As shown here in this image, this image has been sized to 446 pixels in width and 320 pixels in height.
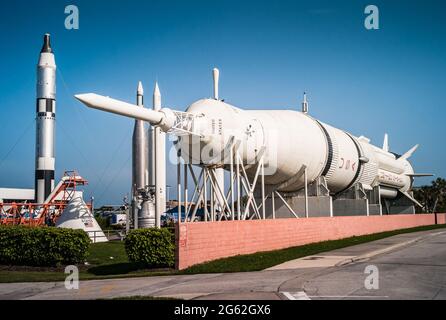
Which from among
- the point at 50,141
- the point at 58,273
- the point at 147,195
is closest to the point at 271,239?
the point at 58,273

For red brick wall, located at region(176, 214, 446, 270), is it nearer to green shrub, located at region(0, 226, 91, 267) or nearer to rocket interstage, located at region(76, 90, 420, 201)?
rocket interstage, located at region(76, 90, 420, 201)

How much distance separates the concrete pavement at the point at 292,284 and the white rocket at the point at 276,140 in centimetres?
515

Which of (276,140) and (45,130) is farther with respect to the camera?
(45,130)

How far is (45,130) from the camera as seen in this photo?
38.5 m

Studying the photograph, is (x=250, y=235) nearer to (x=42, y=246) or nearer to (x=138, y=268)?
(x=138, y=268)

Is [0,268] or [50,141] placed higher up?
[50,141]

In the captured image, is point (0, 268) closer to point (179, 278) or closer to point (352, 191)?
point (179, 278)

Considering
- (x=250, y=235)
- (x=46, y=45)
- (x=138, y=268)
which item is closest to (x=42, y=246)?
(x=138, y=268)

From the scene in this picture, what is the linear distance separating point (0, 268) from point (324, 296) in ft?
41.6

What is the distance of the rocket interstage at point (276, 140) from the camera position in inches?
653

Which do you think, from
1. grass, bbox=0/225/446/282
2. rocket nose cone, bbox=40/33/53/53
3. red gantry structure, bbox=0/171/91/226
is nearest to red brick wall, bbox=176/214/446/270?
grass, bbox=0/225/446/282

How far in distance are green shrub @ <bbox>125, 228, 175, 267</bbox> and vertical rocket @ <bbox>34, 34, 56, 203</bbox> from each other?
2675 cm

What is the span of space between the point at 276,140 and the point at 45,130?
82.0ft

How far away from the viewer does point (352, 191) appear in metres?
29.0
